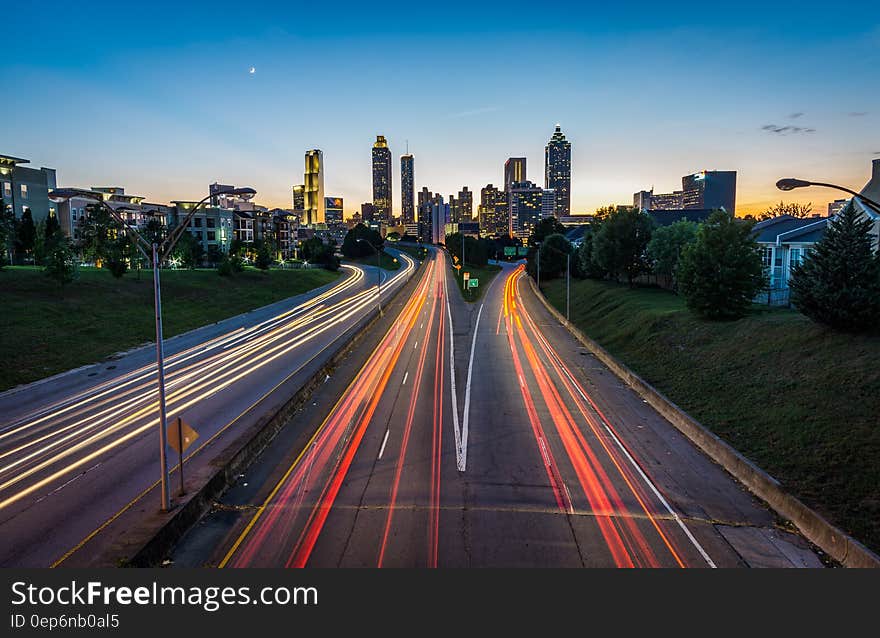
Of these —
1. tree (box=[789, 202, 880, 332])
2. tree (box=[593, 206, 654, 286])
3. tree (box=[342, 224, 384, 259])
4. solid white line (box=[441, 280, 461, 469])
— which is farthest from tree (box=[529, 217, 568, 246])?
tree (box=[789, 202, 880, 332])

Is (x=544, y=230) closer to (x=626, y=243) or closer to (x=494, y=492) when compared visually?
(x=626, y=243)

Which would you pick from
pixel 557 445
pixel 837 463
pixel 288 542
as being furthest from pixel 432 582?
pixel 837 463

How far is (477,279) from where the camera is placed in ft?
258

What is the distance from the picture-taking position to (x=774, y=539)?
1310 cm

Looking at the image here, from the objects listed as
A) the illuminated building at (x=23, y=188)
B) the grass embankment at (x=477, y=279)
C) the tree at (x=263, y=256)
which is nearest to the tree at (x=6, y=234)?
the illuminated building at (x=23, y=188)

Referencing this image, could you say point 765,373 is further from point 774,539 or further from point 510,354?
point 510,354

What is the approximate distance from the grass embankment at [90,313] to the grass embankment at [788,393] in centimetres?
3521

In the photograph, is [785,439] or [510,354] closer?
[785,439]

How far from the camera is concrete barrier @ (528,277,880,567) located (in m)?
11.8

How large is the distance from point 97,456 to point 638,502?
17.8 m

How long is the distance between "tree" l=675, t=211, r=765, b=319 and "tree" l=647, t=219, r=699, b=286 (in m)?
17.1

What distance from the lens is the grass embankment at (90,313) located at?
3322 centimetres

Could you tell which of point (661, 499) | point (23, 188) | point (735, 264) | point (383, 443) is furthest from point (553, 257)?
point (23, 188)

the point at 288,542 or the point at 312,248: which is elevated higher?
the point at 312,248
